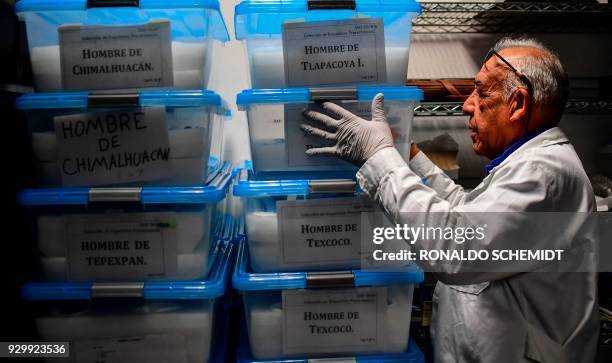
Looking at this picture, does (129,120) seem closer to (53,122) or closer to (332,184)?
(53,122)

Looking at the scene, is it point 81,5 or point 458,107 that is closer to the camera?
point 81,5

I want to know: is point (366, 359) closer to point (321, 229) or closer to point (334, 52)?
point (321, 229)

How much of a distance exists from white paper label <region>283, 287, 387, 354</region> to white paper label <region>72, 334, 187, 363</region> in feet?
0.73

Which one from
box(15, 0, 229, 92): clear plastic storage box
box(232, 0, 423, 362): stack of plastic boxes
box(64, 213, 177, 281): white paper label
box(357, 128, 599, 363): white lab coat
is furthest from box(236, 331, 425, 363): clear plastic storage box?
box(15, 0, 229, 92): clear plastic storage box

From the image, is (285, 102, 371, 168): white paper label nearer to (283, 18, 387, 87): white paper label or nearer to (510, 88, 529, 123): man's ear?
(283, 18, 387, 87): white paper label

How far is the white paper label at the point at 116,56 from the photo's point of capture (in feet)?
2.55

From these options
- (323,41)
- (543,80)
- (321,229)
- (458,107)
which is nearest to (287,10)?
(323,41)

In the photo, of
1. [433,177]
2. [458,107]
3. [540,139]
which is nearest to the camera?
[540,139]

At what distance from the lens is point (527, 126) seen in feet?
2.91

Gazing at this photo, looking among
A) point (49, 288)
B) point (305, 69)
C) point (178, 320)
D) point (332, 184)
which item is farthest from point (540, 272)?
point (49, 288)

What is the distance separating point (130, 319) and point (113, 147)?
359mm

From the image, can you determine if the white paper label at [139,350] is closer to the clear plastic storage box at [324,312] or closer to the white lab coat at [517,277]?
the clear plastic storage box at [324,312]

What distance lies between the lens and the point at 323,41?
0.81 meters

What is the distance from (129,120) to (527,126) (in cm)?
86
